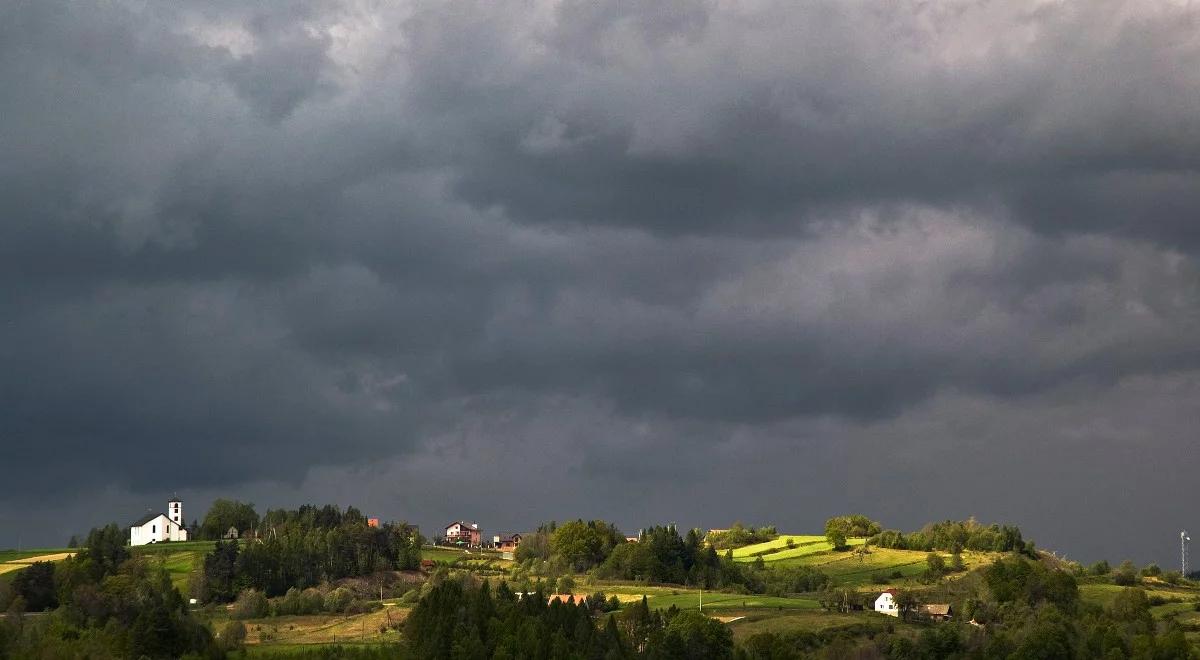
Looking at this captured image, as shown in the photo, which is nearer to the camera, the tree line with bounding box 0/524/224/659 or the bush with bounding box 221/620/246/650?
the tree line with bounding box 0/524/224/659

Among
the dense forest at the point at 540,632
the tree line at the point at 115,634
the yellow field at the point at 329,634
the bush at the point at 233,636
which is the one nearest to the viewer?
the dense forest at the point at 540,632

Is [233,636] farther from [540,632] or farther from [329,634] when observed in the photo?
[540,632]

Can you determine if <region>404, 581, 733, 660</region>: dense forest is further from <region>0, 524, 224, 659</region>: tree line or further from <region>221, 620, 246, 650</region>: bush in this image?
<region>0, 524, 224, 659</region>: tree line

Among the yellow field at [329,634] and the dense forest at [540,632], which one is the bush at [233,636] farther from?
the dense forest at [540,632]

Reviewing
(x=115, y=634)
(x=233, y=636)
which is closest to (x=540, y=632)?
(x=233, y=636)

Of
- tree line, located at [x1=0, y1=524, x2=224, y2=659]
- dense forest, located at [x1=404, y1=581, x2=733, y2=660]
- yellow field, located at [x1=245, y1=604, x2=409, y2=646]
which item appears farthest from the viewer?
yellow field, located at [x1=245, y1=604, x2=409, y2=646]

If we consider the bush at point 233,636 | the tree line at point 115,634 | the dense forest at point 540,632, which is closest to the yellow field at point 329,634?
the bush at point 233,636

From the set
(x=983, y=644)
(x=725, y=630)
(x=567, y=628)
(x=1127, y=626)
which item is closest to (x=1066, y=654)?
(x=983, y=644)

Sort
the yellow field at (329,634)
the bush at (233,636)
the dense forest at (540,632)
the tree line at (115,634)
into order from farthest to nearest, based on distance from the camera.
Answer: the yellow field at (329,634) → the bush at (233,636) → the tree line at (115,634) → the dense forest at (540,632)

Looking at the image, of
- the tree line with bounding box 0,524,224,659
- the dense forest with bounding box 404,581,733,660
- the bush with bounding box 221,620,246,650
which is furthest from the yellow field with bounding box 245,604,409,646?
the dense forest with bounding box 404,581,733,660

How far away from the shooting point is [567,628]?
16062cm

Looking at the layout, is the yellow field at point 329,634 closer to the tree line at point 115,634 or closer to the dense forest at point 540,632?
the tree line at point 115,634

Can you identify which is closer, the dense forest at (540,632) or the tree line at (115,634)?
the dense forest at (540,632)

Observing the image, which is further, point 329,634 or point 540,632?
point 329,634
